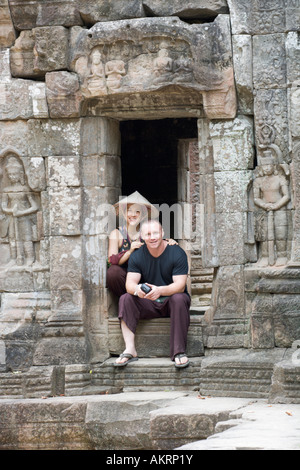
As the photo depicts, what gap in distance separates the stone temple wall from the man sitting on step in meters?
0.30

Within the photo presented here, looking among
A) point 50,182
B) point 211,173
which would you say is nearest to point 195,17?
point 211,173

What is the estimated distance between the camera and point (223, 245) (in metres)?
10.1

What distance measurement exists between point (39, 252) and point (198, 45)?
2712 millimetres

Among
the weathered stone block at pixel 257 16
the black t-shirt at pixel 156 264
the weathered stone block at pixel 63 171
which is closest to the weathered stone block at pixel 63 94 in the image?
the weathered stone block at pixel 63 171

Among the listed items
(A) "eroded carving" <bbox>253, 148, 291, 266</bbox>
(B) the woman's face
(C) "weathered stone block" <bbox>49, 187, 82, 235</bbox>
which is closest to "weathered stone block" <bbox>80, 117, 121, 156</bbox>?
(C) "weathered stone block" <bbox>49, 187, 82, 235</bbox>

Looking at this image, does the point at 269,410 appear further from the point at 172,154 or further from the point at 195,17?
the point at 172,154

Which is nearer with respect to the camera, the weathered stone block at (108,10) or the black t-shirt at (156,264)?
the weathered stone block at (108,10)

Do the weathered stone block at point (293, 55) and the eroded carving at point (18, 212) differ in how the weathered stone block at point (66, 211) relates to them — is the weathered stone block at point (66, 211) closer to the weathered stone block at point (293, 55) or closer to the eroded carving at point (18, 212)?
the eroded carving at point (18, 212)

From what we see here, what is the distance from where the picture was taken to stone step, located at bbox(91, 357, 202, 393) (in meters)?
9.93

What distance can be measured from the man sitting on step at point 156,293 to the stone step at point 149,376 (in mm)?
93

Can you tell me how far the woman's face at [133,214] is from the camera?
10571 mm

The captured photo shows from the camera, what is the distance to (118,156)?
35.3 feet

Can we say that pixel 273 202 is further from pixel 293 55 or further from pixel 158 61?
pixel 158 61

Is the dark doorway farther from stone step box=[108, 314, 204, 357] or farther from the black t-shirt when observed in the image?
stone step box=[108, 314, 204, 357]
